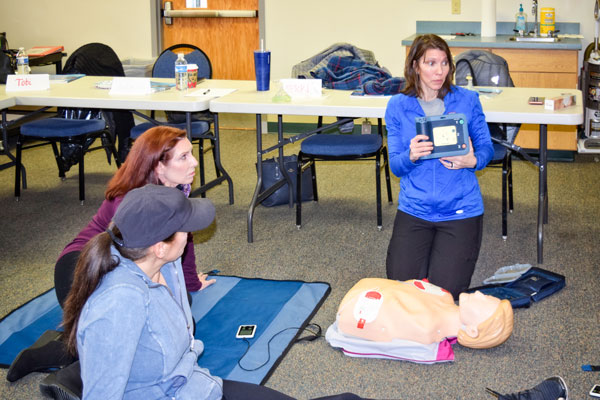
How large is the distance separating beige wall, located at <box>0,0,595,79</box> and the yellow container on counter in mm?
204

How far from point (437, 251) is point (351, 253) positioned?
685 millimetres

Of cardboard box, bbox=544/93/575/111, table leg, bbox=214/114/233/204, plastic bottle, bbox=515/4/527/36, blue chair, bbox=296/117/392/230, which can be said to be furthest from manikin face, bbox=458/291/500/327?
plastic bottle, bbox=515/4/527/36

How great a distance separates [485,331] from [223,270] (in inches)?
52.2

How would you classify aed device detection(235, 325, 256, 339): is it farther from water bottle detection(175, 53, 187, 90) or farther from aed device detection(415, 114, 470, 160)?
water bottle detection(175, 53, 187, 90)

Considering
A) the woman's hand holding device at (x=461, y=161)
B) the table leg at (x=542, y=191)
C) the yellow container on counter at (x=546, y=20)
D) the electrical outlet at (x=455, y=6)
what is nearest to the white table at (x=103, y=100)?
the woman's hand holding device at (x=461, y=161)

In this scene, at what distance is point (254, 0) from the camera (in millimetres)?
6191

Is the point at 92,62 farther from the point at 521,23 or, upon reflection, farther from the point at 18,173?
the point at 521,23

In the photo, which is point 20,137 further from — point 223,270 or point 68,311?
point 68,311

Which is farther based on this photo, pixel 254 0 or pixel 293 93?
pixel 254 0

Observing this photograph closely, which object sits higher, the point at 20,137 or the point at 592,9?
the point at 592,9

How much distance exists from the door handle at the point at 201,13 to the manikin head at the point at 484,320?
4.32 meters

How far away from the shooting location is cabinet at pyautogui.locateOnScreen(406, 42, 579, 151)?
5035 millimetres

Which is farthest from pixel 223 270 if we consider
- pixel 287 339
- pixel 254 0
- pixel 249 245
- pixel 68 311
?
pixel 254 0

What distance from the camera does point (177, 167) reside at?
93.9 inches
